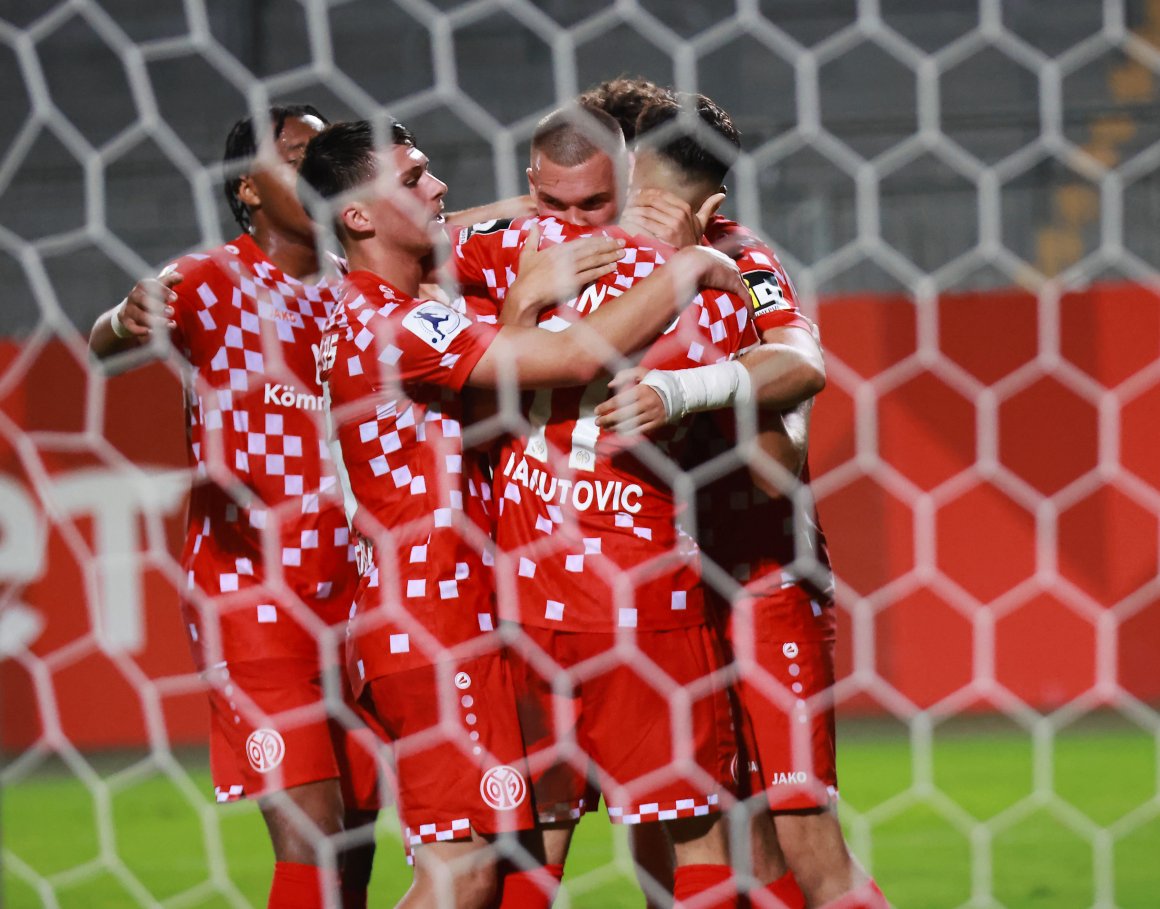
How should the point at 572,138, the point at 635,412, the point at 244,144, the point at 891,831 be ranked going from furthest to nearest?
the point at 891,831 → the point at 244,144 → the point at 572,138 → the point at 635,412

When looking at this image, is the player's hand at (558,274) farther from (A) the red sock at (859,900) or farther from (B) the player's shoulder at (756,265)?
(A) the red sock at (859,900)

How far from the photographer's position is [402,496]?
4.91ft

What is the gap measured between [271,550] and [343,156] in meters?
0.54

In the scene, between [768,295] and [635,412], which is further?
[768,295]

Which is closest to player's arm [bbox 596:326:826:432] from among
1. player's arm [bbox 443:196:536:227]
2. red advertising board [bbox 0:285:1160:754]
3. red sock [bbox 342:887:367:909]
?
player's arm [bbox 443:196:536:227]

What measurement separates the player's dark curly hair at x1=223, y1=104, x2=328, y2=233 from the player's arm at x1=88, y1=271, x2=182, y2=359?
0.24 m

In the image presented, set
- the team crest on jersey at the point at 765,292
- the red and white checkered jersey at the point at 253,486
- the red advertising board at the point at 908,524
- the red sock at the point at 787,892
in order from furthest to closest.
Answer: the red advertising board at the point at 908,524 < the red and white checkered jersey at the point at 253,486 < the red sock at the point at 787,892 < the team crest on jersey at the point at 765,292

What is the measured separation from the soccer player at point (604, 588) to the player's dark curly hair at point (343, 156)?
0.63 feet

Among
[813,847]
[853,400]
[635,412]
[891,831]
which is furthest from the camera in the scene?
[853,400]

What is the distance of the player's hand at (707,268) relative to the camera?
139cm

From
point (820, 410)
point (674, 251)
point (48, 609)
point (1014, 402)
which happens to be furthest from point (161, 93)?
point (674, 251)

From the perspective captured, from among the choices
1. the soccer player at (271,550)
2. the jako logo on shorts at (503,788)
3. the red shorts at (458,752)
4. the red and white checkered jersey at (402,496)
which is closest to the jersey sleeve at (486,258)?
the red and white checkered jersey at (402,496)

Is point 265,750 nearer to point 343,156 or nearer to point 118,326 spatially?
point 118,326

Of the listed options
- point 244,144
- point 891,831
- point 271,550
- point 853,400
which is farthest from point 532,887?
point 853,400
